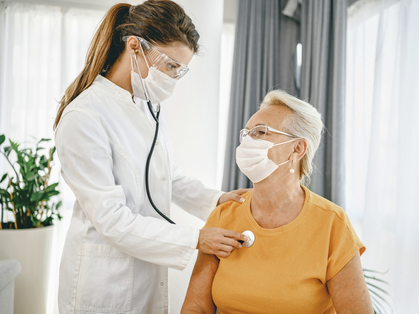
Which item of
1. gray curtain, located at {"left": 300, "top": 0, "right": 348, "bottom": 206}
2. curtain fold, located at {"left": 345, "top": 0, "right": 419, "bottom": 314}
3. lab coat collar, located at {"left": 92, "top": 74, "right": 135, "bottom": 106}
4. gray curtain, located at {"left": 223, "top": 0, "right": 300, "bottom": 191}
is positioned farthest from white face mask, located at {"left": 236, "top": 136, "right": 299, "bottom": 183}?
gray curtain, located at {"left": 223, "top": 0, "right": 300, "bottom": 191}

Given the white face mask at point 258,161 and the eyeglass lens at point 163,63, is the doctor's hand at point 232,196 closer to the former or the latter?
the white face mask at point 258,161

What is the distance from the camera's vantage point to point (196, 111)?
2.43 m

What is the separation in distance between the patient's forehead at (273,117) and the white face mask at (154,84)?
0.35m

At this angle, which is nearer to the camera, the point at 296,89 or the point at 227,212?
the point at 227,212

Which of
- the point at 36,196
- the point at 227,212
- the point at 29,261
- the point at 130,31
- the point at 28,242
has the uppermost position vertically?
the point at 130,31

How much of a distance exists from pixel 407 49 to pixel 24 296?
2.83 m

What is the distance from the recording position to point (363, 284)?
1125 millimetres

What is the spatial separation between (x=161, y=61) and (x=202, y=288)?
2.70 ft

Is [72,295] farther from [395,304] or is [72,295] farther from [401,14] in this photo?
[401,14]

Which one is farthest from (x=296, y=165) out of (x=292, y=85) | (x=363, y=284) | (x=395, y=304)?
(x=292, y=85)

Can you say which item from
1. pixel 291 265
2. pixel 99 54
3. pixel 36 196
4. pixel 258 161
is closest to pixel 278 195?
pixel 258 161

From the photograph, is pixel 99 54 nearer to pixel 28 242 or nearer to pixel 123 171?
pixel 123 171

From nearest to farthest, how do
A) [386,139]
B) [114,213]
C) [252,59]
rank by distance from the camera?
[114,213]
[386,139]
[252,59]

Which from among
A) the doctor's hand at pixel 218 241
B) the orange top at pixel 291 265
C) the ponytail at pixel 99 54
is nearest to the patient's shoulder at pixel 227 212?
the orange top at pixel 291 265
